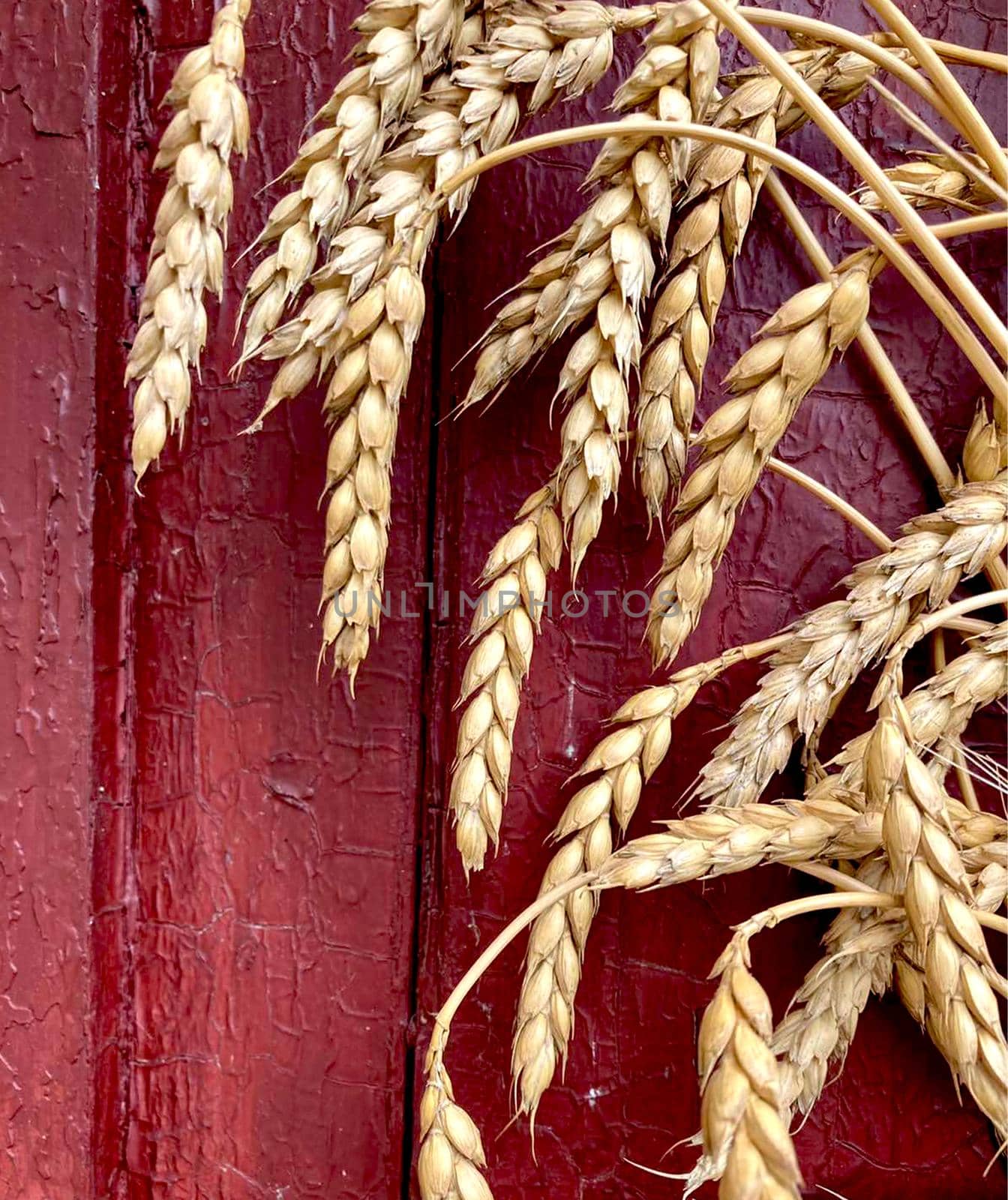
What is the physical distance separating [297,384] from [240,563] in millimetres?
208

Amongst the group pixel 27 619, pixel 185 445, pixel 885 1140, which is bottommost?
pixel 885 1140

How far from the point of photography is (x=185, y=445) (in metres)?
0.72

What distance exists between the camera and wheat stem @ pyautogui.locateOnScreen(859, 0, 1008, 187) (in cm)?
52

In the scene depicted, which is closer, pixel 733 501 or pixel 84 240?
pixel 733 501

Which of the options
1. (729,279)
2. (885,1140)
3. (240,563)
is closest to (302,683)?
(240,563)

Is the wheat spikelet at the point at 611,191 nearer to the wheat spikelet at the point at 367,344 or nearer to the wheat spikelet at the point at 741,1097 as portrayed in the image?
the wheat spikelet at the point at 367,344

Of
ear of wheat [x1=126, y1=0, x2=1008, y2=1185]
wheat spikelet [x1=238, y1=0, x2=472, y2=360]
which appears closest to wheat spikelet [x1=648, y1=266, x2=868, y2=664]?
ear of wheat [x1=126, y1=0, x2=1008, y2=1185]

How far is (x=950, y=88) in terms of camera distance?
53cm

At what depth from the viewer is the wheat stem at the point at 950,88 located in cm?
52

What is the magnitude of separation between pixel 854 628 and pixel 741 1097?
0.26m

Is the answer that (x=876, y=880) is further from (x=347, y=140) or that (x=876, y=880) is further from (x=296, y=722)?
(x=347, y=140)

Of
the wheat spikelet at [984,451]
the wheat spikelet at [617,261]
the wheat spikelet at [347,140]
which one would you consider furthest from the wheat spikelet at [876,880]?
the wheat spikelet at [347,140]

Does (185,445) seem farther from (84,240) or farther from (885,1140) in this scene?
(885,1140)

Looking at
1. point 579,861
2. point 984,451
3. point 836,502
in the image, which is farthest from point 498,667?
point 984,451
